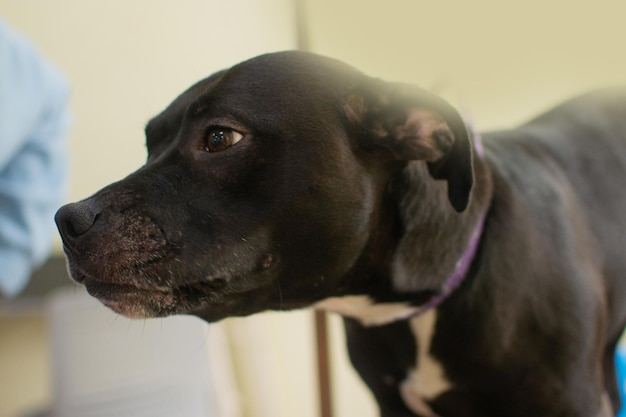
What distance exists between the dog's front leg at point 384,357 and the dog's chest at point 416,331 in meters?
0.01

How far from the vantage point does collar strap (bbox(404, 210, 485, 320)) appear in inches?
40.4

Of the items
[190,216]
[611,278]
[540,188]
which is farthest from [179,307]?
[611,278]

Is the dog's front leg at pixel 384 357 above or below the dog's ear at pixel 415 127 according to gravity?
below

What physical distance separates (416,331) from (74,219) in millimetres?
564

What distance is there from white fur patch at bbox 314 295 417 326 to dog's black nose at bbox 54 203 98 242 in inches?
14.5

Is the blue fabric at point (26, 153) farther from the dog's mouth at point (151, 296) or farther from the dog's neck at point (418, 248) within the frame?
the dog's neck at point (418, 248)

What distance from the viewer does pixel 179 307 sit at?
2.76 ft

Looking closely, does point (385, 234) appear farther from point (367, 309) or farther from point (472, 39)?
point (472, 39)

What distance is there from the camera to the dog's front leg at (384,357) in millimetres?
1133

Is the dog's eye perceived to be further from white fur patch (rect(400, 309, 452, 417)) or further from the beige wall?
white fur patch (rect(400, 309, 452, 417))

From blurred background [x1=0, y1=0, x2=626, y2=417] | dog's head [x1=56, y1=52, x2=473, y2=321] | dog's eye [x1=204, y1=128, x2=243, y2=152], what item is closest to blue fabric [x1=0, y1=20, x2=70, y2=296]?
blurred background [x1=0, y1=0, x2=626, y2=417]

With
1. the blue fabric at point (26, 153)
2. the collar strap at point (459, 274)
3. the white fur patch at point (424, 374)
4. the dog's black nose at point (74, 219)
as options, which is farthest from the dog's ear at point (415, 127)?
the blue fabric at point (26, 153)

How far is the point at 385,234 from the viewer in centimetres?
100

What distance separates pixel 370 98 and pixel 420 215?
0.20 meters
